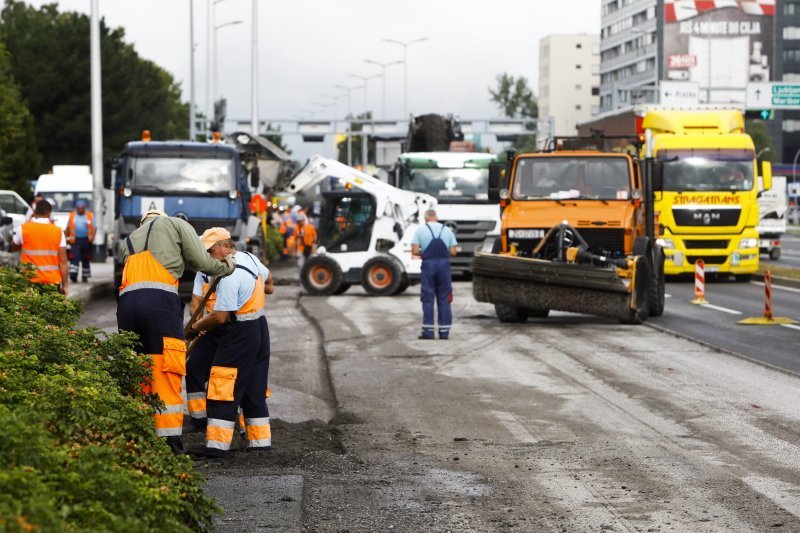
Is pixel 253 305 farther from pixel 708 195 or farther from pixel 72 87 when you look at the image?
pixel 72 87

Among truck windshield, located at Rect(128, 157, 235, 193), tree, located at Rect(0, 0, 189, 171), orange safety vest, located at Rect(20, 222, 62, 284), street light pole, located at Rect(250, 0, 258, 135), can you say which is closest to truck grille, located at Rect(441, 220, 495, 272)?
truck windshield, located at Rect(128, 157, 235, 193)

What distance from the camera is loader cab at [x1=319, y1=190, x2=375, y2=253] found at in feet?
94.7

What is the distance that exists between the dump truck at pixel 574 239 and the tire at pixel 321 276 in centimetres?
706

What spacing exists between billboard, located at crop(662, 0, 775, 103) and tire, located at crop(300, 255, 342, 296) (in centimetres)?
11669

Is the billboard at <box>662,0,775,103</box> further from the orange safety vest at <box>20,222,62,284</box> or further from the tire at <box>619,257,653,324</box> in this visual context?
the orange safety vest at <box>20,222,62,284</box>

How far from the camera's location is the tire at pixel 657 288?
879 inches

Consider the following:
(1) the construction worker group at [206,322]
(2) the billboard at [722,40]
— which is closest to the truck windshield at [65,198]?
(1) the construction worker group at [206,322]

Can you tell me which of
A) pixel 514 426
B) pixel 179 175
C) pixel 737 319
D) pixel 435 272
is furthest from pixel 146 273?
pixel 179 175

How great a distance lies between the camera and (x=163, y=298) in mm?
9906

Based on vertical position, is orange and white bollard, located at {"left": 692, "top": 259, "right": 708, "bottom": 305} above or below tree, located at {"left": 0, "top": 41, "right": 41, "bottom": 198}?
below

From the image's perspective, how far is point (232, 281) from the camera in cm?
1012

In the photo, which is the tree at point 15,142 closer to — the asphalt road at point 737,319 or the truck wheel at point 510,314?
the asphalt road at point 737,319

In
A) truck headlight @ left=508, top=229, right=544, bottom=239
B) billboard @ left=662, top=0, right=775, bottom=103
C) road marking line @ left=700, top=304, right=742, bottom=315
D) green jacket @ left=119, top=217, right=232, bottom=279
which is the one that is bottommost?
road marking line @ left=700, top=304, right=742, bottom=315

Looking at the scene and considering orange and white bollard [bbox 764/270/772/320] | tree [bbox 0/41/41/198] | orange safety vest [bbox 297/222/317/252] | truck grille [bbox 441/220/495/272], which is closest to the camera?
orange and white bollard [bbox 764/270/772/320]
